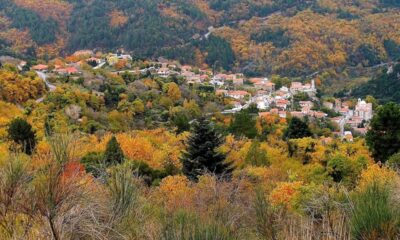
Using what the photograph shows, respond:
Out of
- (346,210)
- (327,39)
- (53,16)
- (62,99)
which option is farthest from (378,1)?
(346,210)

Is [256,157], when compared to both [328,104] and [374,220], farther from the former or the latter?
[328,104]

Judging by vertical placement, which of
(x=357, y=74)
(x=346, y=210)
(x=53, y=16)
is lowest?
(x=357, y=74)

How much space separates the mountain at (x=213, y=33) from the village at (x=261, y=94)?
1627 cm

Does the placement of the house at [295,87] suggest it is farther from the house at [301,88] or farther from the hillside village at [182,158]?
the hillside village at [182,158]

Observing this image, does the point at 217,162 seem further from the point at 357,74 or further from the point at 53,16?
the point at 53,16

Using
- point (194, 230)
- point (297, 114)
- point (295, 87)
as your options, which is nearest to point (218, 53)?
point (295, 87)

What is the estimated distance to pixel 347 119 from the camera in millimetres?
45156

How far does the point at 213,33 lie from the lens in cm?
8631

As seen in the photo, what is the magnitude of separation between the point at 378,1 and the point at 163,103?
79.6 m

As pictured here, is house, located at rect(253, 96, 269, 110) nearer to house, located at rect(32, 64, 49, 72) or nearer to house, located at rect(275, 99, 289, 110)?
house, located at rect(275, 99, 289, 110)

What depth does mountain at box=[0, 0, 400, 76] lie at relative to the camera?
3019 inches

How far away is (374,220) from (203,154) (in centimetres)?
1454

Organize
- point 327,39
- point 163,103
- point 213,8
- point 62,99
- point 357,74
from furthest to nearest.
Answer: point 213,8
point 327,39
point 357,74
point 163,103
point 62,99

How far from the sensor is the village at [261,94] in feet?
139
